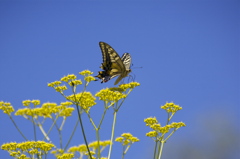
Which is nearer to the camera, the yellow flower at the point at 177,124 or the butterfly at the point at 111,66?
the yellow flower at the point at 177,124

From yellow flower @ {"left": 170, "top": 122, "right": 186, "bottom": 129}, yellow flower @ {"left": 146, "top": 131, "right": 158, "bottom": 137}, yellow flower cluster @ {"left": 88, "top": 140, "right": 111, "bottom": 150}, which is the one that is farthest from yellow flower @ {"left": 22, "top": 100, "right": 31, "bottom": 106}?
yellow flower @ {"left": 170, "top": 122, "right": 186, "bottom": 129}

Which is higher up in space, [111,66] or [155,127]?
[111,66]

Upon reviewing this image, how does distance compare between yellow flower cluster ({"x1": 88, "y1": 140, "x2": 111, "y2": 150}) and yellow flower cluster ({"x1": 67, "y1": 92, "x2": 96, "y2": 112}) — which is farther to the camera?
yellow flower cluster ({"x1": 88, "y1": 140, "x2": 111, "y2": 150})

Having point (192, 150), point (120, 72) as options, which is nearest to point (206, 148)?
point (192, 150)

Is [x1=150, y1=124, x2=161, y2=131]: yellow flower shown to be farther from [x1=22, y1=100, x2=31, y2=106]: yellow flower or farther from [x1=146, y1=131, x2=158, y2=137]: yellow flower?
[x1=22, y1=100, x2=31, y2=106]: yellow flower

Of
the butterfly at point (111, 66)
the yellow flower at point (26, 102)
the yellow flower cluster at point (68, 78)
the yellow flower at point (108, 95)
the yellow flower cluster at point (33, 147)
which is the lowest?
the yellow flower cluster at point (33, 147)

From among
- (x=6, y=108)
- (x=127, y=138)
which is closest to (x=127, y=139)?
(x=127, y=138)

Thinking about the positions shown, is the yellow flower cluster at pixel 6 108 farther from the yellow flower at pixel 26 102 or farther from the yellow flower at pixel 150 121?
the yellow flower at pixel 150 121

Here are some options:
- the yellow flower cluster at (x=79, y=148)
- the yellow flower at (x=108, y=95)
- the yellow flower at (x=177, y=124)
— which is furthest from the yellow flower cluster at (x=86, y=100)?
the yellow flower at (x=177, y=124)

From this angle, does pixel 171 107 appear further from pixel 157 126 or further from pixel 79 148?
pixel 79 148
